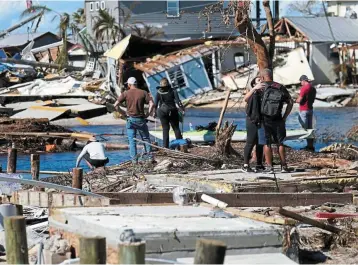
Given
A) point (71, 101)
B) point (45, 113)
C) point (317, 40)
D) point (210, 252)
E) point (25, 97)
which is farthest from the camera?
point (317, 40)

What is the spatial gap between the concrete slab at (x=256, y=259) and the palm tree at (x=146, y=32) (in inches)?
2051

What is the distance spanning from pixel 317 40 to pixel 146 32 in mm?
11750

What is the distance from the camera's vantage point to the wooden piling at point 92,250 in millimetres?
6191

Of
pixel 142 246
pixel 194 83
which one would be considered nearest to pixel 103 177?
pixel 142 246

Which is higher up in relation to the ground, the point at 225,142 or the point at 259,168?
the point at 225,142

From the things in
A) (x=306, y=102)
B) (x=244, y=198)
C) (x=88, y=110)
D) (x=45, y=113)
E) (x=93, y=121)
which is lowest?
(x=93, y=121)

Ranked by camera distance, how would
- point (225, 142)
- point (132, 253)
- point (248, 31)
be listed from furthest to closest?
point (248, 31), point (225, 142), point (132, 253)

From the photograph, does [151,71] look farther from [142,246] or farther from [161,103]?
[142,246]

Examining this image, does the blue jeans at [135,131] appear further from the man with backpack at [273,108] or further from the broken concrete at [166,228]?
the broken concrete at [166,228]

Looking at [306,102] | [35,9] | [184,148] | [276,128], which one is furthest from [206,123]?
[35,9]

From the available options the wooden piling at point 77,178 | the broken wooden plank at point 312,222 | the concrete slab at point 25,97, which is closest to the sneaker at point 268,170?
the wooden piling at point 77,178

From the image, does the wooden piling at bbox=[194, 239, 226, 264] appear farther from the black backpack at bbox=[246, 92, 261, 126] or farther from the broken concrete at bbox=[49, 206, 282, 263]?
the black backpack at bbox=[246, 92, 261, 126]

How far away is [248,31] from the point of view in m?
17.9

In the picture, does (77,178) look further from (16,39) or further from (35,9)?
(16,39)
